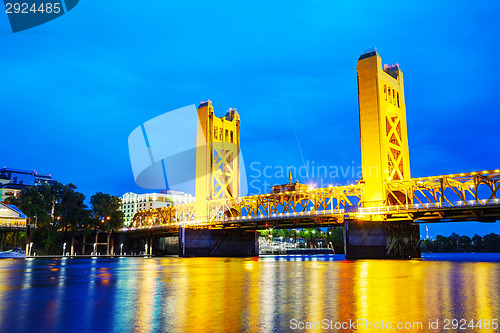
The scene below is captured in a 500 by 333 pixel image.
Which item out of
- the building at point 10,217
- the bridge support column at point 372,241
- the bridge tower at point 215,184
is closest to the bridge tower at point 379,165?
the bridge support column at point 372,241

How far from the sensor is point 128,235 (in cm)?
14175

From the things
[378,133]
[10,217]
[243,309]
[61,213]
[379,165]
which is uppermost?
[378,133]

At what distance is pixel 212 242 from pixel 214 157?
22.1m

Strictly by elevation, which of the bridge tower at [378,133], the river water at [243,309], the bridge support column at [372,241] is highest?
the bridge tower at [378,133]

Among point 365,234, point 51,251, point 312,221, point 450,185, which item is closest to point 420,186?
point 450,185

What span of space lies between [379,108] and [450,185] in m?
16.4

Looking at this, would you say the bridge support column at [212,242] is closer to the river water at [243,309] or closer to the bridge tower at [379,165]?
the bridge tower at [379,165]

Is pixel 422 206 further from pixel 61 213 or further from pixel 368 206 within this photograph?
pixel 61 213

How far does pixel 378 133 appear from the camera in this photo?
71.8 m

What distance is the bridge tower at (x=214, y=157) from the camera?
109 metres

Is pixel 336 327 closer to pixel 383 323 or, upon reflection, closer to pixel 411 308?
pixel 383 323

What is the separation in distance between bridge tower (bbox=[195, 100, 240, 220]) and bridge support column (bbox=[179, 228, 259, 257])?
14.3ft

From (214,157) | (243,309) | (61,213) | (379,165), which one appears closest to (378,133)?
(379,165)

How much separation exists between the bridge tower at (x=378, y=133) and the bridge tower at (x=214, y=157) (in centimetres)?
4521
